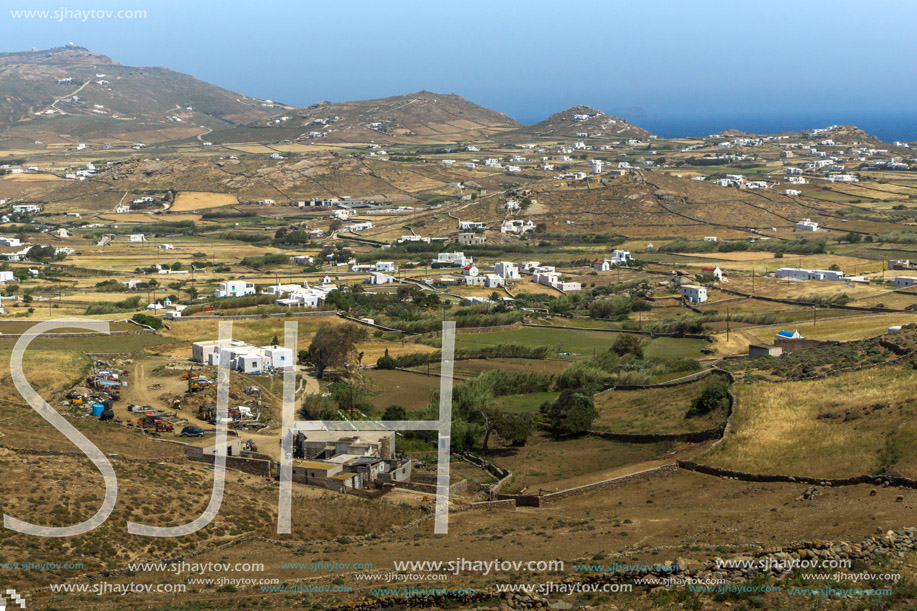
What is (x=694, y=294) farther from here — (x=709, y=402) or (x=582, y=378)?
(x=709, y=402)

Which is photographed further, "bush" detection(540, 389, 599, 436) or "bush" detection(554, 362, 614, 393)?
"bush" detection(554, 362, 614, 393)

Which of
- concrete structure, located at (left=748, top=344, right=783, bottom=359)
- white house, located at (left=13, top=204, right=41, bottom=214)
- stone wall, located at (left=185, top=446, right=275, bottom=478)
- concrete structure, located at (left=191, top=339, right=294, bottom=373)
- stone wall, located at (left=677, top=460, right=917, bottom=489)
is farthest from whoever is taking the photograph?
white house, located at (left=13, top=204, right=41, bottom=214)

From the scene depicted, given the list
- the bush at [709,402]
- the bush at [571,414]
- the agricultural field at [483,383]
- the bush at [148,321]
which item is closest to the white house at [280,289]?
the agricultural field at [483,383]

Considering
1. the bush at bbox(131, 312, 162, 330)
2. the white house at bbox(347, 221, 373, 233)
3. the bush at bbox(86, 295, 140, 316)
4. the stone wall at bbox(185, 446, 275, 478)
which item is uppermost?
the stone wall at bbox(185, 446, 275, 478)

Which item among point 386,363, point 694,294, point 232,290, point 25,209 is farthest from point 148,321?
point 25,209

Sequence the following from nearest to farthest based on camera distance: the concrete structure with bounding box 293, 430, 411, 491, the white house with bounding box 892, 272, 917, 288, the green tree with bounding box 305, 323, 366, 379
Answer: the concrete structure with bounding box 293, 430, 411, 491 → the green tree with bounding box 305, 323, 366, 379 → the white house with bounding box 892, 272, 917, 288

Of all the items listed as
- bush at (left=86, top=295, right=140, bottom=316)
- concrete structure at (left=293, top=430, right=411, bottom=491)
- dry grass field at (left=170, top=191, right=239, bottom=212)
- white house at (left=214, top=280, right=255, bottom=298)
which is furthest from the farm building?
dry grass field at (left=170, top=191, right=239, bottom=212)

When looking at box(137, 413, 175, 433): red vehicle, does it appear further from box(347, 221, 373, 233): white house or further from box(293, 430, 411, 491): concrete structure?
box(347, 221, 373, 233): white house

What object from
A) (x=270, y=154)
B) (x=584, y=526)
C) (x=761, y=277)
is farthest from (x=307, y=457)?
(x=270, y=154)

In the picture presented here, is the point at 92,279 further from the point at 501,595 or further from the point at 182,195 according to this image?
the point at 501,595
